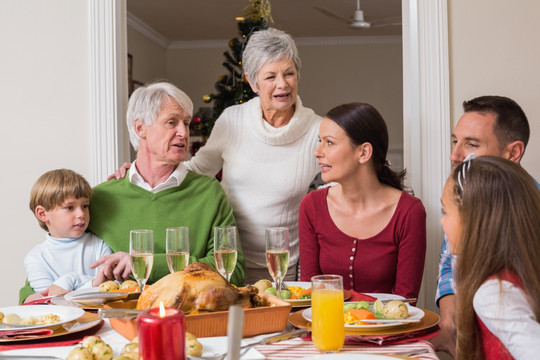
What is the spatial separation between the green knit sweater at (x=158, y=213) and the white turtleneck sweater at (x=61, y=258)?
5cm

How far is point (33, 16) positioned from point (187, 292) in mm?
1924

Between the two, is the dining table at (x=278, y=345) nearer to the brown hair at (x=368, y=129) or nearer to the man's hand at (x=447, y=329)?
the man's hand at (x=447, y=329)

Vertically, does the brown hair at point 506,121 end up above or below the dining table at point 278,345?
above

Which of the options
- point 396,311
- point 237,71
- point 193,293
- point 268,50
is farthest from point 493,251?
point 237,71

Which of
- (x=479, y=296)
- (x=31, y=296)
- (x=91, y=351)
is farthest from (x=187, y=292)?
(x=31, y=296)

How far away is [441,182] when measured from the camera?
259 cm

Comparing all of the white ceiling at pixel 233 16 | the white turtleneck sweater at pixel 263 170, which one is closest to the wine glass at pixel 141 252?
the white turtleneck sweater at pixel 263 170

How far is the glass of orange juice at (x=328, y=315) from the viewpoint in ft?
3.77

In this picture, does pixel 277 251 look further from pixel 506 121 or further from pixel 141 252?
pixel 506 121

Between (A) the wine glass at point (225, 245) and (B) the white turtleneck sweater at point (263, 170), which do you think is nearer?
(A) the wine glass at point (225, 245)

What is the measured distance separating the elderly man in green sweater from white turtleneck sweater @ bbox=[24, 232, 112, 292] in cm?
5

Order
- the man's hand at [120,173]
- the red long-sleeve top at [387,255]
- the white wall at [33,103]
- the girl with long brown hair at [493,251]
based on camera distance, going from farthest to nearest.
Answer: the white wall at [33,103]
the man's hand at [120,173]
the red long-sleeve top at [387,255]
the girl with long brown hair at [493,251]

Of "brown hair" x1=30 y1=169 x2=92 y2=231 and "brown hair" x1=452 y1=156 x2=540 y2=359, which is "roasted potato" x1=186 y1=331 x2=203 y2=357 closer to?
"brown hair" x1=452 y1=156 x2=540 y2=359

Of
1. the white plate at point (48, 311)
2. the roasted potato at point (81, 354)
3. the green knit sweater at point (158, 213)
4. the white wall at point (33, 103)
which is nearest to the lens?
the roasted potato at point (81, 354)
